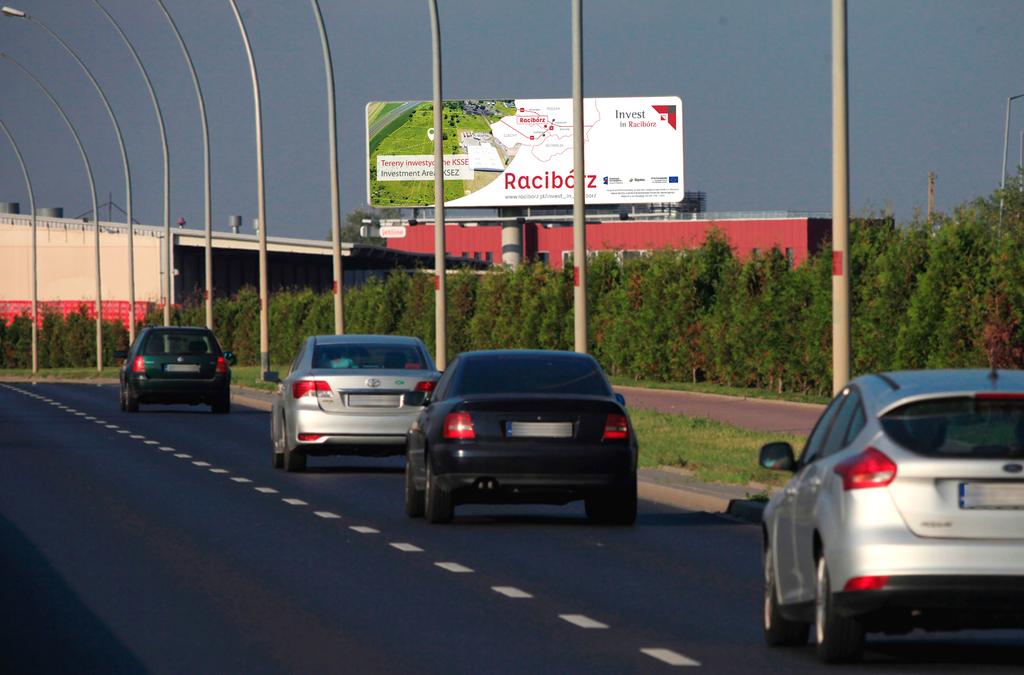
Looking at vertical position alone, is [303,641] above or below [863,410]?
below

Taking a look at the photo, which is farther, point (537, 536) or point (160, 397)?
point (160, 397)

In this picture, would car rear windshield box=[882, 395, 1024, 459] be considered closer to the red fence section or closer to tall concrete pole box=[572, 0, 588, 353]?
tall concrete pole box=[572, 0, 588, 353]

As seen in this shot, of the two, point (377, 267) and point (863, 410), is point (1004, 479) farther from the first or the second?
point (377, 267)

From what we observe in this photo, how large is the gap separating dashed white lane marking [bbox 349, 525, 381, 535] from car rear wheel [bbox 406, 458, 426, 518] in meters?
1.01

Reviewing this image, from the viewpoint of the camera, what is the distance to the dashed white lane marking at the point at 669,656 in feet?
35.9

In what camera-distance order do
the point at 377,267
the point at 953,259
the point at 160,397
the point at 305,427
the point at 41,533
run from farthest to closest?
the point at 377,267
the point at 160,397
the point at 953,259
the point at 305,427
the point at 41,533

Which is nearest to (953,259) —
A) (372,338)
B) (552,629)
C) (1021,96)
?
(372,338)

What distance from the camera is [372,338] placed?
26.8 m

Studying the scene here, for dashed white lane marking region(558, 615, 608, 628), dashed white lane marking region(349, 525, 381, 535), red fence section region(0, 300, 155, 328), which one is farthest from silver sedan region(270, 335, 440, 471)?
red fence section region(0, 300, 155, 328)

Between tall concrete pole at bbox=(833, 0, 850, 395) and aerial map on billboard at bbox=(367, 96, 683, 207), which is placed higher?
aerial map on billboard at bbox=(367, 96, 683, 207)

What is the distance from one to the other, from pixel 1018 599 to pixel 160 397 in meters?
36.3

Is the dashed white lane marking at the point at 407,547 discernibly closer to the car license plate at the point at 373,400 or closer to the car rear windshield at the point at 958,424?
the car rear windshield at the point at 958,424

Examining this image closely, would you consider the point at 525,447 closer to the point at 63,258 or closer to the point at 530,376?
the point at 530,376

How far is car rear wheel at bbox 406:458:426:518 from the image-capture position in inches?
A: 800
